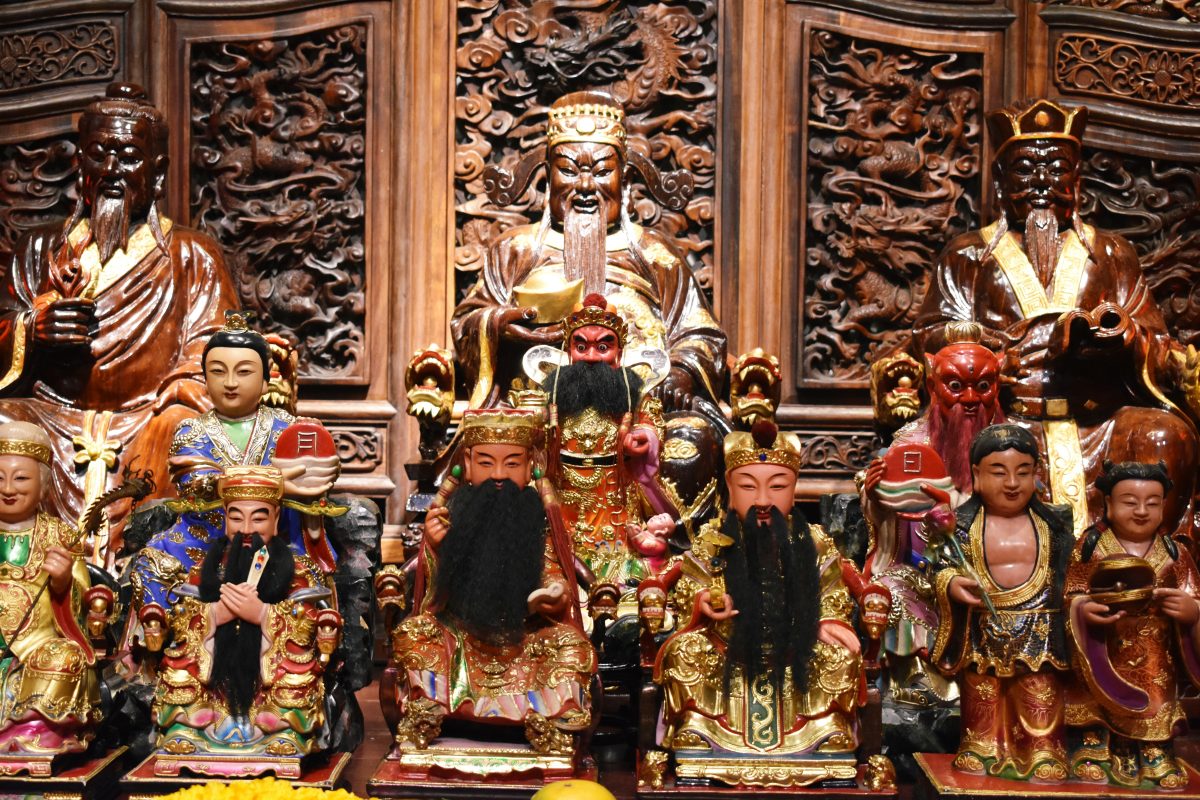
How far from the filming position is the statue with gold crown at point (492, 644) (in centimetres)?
431

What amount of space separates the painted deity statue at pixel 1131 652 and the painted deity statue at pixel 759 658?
1.91ft

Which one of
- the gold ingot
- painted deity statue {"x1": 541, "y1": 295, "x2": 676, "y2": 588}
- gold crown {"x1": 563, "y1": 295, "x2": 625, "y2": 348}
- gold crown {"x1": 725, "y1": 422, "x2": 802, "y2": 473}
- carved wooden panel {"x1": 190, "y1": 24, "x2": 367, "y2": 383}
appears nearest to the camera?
gold crown {"x1": 725, "y1": 422, "x2": 802, "y2": 473}

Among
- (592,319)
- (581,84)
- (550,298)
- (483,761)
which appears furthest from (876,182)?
(483,761)

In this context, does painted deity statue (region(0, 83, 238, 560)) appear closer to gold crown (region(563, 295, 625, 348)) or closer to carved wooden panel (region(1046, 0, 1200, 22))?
gold crown (region(563, 295, 625, 348))

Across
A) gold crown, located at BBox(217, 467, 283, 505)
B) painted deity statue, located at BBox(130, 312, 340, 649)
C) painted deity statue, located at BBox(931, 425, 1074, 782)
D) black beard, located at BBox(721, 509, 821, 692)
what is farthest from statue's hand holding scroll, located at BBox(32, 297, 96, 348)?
painted deity statue, located at BBox(931, 425, 1074, 782)

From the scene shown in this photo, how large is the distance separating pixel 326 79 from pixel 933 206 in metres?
2.70

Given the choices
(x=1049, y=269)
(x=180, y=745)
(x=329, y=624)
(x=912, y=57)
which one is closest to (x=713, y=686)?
(x=329, y=624)

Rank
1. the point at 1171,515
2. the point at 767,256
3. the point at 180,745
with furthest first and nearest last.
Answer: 1. the point at 767,256
2. the point at 1171,515
3. the point at 180,745

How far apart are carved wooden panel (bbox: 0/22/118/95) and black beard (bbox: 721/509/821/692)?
13.8 feet

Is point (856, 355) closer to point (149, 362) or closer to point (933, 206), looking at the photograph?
point (933, 206)

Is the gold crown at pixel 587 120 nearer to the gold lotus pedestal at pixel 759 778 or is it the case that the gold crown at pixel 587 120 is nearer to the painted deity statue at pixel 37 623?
Answer: the painted deity statue at pixel 37 623

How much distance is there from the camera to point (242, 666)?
14.1ft

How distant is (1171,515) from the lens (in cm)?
566

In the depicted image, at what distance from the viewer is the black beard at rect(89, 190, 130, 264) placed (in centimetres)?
636
